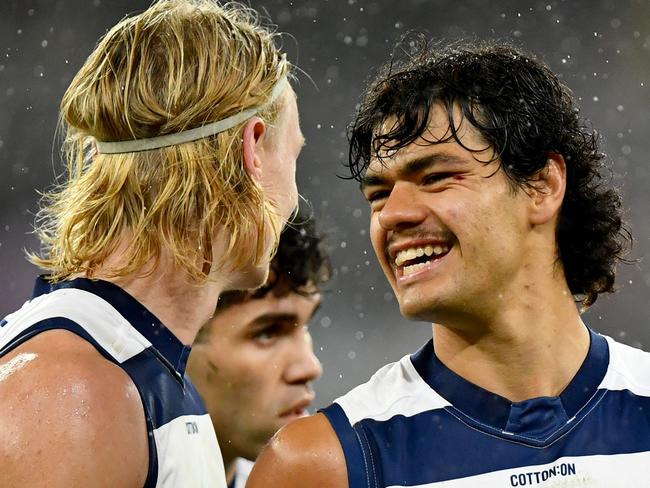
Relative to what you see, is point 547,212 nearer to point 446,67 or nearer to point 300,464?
point 446,67

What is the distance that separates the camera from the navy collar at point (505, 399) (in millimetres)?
2463

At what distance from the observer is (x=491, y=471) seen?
2369mm

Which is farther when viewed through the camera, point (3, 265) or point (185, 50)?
point (3, 265)

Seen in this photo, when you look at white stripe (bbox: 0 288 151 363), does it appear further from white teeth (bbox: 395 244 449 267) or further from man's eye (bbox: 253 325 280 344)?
man's eye (bbox: 253 325 280 344)

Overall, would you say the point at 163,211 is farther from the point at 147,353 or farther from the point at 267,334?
the point at 267,334

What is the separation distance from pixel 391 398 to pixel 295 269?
1646 millimetres

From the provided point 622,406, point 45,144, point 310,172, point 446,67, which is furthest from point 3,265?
point 622,406

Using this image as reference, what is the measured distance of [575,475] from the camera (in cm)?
237

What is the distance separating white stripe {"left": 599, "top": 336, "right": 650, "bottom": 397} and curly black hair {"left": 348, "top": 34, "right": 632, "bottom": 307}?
288mm

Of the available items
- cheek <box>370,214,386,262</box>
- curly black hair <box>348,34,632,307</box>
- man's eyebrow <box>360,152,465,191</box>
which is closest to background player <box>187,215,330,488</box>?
curly black hair <box>348,34,632,307</box>

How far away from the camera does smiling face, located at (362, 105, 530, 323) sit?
8.20ft

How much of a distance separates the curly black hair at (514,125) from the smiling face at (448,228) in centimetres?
5

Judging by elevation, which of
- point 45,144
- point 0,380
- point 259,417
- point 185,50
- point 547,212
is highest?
point 45,144

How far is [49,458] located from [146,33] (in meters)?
1.13
